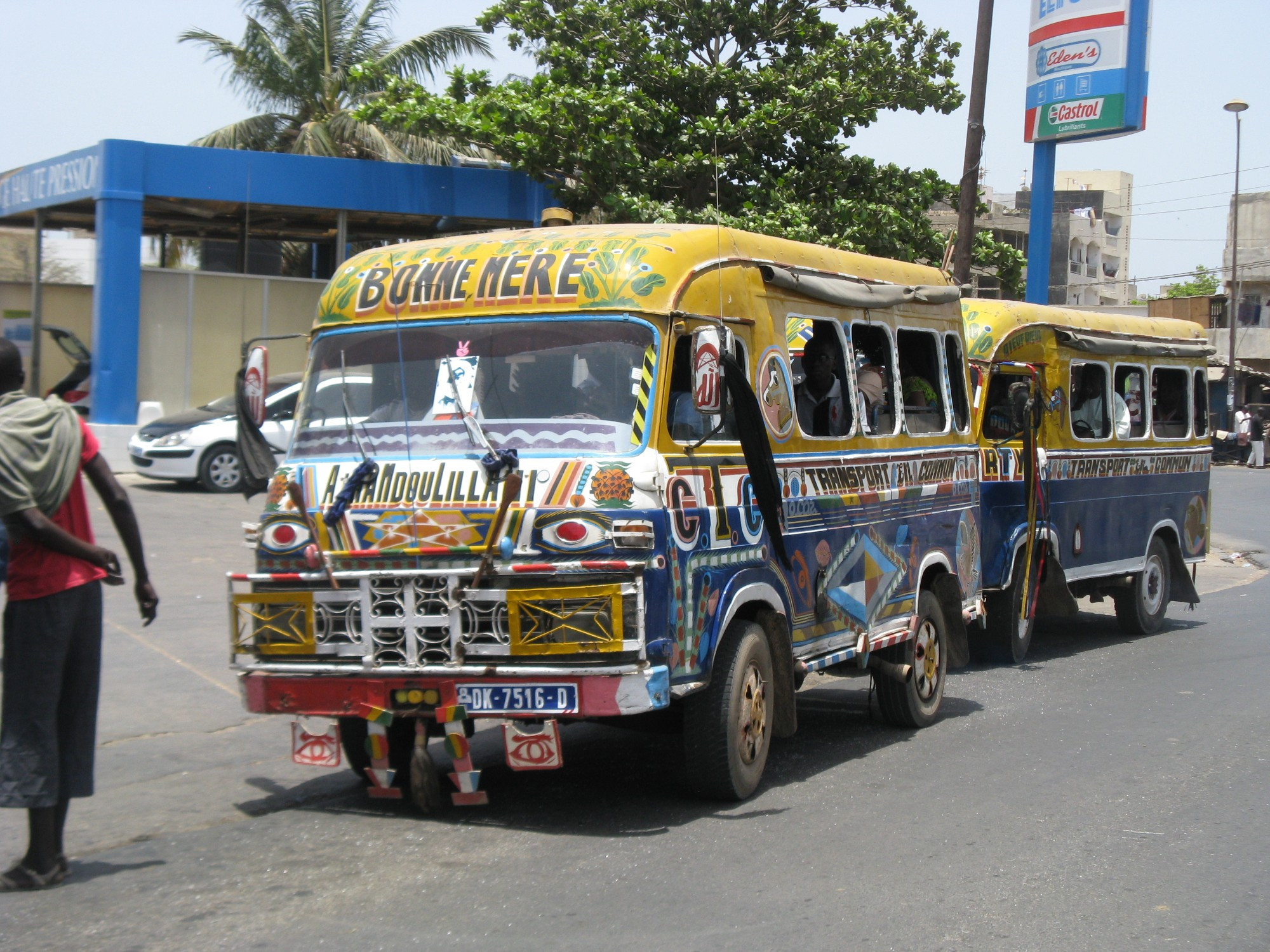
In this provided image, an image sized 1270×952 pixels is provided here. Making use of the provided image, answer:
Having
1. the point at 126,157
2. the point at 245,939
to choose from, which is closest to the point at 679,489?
the point at 245,939

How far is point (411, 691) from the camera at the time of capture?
5.63m

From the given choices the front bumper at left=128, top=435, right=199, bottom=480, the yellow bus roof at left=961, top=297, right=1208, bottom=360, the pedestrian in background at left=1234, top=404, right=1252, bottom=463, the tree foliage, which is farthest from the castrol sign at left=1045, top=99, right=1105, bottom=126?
the tree foliage

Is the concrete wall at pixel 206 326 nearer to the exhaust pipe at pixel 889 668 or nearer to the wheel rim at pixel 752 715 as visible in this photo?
the exhaust pipe at pixel 889 668

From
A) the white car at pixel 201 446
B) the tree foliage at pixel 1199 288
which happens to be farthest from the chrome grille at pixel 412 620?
the tree foliage at pixel 1199 288

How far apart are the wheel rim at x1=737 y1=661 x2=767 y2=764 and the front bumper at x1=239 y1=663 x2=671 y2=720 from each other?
76 cm

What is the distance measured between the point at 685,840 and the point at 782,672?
1.19 metres

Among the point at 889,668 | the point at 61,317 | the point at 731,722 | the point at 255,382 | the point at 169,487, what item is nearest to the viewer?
the point at 731,722

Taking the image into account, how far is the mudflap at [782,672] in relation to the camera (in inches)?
260

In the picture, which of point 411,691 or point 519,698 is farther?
point 411,691

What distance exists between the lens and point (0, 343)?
16.0 feet

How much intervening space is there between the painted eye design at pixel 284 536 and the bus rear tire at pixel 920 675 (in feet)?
12.4

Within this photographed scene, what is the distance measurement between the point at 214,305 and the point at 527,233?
1551 centimetres

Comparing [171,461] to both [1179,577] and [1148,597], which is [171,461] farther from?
[1179,577]

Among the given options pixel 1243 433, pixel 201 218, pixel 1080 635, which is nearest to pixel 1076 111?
pixel 1080 635
